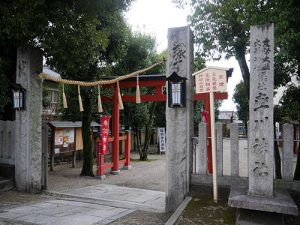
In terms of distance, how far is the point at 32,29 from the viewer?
9164 millimetres

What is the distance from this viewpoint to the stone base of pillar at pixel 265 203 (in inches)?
220

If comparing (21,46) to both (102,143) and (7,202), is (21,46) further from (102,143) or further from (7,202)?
(102,143)

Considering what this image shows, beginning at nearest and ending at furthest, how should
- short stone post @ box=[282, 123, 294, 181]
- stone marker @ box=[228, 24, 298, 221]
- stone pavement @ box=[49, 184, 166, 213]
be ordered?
stone marker @ box=[228, 24, 298, 221] < short stone post @ box=[282, 123, 294, 181] < stone pavement @ box=[49, 184, 166, 213]

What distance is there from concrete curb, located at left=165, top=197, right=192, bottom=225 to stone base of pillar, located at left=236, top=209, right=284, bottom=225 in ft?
4.14

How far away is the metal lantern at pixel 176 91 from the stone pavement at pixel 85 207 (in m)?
2.79

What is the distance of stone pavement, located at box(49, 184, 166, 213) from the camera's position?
873 centimetres

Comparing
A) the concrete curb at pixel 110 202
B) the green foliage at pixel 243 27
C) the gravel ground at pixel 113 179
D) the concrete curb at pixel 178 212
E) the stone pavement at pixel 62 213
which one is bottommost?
the gravel ground at pixel 113 179

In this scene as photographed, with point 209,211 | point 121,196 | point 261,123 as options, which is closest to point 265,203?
point 209,211

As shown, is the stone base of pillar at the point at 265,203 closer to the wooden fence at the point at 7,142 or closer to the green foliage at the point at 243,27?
the green foliage at the point at 243,27

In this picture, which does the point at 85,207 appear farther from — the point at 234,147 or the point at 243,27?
the point at 243,27

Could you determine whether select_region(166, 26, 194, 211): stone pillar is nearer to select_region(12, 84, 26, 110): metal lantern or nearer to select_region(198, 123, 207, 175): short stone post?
select_region(198, 123, 207, 175): short stone post

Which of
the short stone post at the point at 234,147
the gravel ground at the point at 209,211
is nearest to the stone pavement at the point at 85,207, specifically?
the gravel ground at the point at 209,211

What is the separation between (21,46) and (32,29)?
1.04m

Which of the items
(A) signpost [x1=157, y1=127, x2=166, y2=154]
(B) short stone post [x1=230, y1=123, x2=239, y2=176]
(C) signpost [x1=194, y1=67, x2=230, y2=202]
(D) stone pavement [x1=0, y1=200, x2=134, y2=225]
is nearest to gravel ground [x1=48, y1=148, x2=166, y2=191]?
(D) stone pavement [x1=0, y1=200, x2=134, y2=225]
